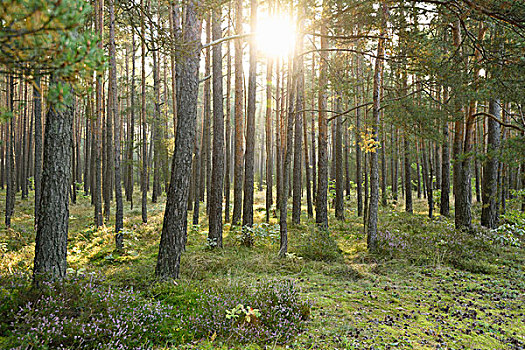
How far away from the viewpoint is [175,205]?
19.4 feet

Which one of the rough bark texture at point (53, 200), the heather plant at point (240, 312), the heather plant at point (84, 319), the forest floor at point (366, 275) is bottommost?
the forest floor at point (366, 275)

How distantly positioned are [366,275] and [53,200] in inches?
259

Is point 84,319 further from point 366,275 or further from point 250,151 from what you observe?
point 250,151

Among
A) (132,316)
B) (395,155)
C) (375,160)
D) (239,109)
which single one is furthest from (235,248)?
(395,155)

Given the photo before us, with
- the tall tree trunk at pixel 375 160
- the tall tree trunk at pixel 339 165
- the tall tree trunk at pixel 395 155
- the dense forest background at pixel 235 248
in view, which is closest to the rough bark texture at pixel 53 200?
the dense forest background at pixel 235 248

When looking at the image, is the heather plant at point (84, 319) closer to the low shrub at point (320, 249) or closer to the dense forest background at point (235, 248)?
the dense forest background at point (235, 248)

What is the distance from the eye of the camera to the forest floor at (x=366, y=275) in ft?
14.2

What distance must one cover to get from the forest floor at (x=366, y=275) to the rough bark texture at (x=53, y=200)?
691 millimetres

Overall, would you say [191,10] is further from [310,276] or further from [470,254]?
[470,254]

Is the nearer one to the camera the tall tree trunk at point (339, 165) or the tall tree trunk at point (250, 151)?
the tall tree trunk at point (250, 151)

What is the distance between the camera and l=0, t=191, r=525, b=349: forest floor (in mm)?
4320

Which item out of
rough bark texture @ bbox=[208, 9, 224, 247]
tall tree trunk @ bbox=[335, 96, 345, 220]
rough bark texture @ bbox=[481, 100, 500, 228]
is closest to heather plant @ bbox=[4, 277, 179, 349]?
rough bark texture @ bbox=[208, 9, 224, 247]

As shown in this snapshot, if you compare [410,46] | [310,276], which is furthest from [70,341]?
[410,46]

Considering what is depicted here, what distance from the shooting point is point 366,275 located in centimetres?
714
